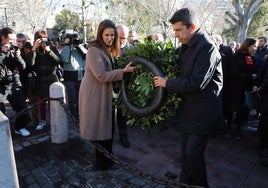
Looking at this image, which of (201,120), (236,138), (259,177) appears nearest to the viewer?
(201,120)

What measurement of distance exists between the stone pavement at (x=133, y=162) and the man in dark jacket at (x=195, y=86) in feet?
1.44

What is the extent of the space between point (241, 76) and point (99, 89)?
9.23ft

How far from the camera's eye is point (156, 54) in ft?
9.20

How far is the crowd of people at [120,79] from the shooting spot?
2566 millimetres

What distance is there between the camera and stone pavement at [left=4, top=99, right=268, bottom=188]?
356 cm

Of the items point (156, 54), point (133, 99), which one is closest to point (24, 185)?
point (133, 99)

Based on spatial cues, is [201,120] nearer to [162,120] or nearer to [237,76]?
Answer: [162,120]

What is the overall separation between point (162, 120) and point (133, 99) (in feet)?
1.38

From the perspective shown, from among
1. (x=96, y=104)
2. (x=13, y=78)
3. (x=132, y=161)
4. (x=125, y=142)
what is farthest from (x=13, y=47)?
(x=132, y=161)

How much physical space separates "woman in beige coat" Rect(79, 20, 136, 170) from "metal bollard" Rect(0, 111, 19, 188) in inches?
56.9

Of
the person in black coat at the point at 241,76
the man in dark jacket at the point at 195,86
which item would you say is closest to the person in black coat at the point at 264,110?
the person in black coat at the point at 241,76

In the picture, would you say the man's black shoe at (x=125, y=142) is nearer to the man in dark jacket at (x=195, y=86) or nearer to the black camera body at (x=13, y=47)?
the man in dark jacket at (x=195, y=86)

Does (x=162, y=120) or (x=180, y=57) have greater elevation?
(x=180, y=57)

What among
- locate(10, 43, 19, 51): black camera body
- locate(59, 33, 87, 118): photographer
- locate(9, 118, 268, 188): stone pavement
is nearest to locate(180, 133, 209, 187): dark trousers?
locate(9, 118, 268, 188): stone pavement
